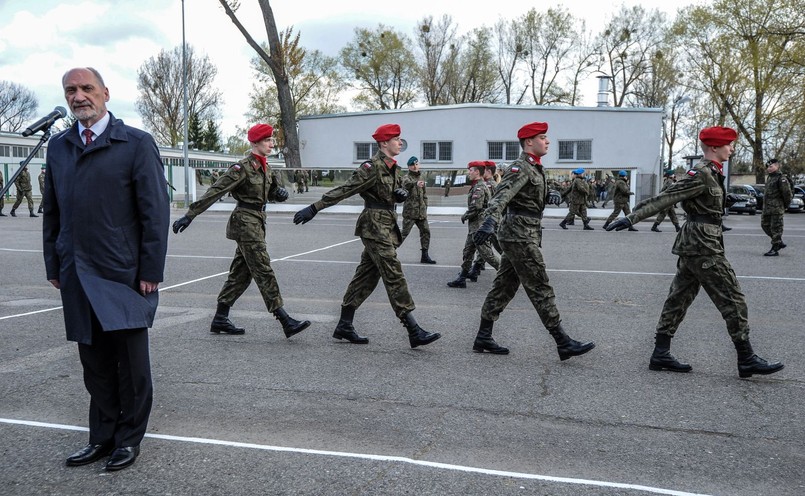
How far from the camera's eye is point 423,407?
4855 millimetres

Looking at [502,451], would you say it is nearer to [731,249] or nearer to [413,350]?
[413,350]

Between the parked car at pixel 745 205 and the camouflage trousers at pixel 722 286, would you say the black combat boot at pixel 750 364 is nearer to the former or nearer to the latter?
the camouflage trousers at pixel 722 286

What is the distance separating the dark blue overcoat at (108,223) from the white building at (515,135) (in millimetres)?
27565

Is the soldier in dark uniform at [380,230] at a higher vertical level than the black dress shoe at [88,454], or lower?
higher

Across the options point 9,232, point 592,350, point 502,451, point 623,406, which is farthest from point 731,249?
point 9,232

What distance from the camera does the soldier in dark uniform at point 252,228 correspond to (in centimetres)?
681

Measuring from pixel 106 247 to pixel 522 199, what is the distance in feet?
11.3

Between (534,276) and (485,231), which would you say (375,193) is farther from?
(534,276)

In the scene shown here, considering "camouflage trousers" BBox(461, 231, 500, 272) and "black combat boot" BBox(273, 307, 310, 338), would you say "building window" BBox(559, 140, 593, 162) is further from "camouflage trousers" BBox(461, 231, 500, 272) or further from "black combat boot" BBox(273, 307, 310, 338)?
"black combat boot" BBox(273, 307, 310, 338)

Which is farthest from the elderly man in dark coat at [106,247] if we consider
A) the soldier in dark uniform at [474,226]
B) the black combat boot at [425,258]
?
the black combat boot at [425,258]

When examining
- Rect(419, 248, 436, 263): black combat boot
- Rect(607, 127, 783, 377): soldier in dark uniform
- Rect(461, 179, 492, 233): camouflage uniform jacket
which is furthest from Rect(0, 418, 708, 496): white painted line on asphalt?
Rect(419, 248, 436, 263): black combat boot

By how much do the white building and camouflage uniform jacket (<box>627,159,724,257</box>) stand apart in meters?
25.5

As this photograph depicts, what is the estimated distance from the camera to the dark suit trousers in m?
3.90

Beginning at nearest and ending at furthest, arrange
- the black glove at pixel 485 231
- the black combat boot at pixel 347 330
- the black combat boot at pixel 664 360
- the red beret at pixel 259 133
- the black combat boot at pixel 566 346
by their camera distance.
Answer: the black glove at pixel 485 231 → the black combat boot at pixel 664 360 → the black combat boot at pixel 566 346 → the black combat boot at pixel 347 330 → the red beret at pixel 259 133
